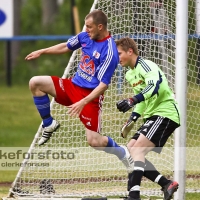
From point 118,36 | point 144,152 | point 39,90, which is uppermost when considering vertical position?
point 118,36

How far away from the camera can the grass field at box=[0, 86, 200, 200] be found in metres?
12.6

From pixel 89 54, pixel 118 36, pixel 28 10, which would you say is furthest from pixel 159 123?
pixel 28 10

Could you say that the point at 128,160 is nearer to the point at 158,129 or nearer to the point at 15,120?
the point at 158,129

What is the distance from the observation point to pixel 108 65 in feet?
24.0

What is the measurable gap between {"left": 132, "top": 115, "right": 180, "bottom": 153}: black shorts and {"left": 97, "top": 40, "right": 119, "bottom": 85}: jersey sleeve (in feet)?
2.01

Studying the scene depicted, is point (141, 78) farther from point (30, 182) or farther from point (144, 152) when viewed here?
point (30, 182)

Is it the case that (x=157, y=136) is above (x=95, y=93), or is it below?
below

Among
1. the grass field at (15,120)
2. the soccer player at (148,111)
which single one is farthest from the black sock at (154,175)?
the grass field at (15,120)

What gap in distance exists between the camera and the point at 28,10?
28.8 metres

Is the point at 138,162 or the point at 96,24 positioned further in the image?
the point at 96,24

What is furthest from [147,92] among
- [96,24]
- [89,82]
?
[96,24]

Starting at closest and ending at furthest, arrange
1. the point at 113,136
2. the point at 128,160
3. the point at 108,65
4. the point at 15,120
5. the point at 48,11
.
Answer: the point at 108,65 < the point at 128,160 < the point at 113,136 < the point at 15,120 < the point at 48,11

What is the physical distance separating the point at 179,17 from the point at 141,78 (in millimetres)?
771

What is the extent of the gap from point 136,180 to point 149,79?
103cm
